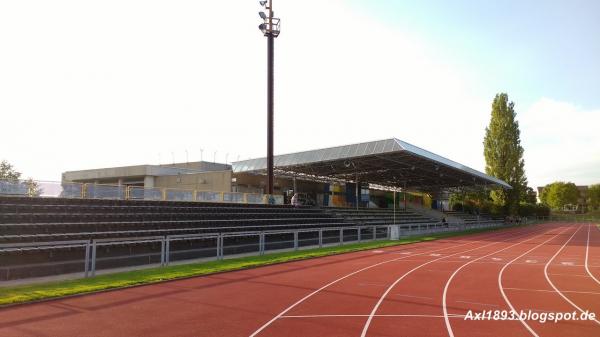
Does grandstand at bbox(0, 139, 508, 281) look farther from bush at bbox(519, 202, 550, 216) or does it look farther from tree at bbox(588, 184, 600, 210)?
tree at bbox(588, 184, 600, 210)

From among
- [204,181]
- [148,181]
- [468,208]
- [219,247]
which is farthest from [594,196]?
[219,247]

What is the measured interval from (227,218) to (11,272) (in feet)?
43.6

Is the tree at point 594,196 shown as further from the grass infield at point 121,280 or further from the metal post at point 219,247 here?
the metal post at point 219,247

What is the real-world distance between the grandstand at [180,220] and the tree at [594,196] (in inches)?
4226

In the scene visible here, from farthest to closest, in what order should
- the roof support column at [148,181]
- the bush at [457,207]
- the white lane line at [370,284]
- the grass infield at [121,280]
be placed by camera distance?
the bush at [457,207] < the roof support column at [148,181] < the white lane line at [370,284] < the grass infield at [121,280]

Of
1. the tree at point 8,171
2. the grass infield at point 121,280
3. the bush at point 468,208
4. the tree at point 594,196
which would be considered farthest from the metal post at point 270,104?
the tree at point 594,196

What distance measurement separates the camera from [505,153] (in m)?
64.9

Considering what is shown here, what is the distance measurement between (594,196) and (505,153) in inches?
3404

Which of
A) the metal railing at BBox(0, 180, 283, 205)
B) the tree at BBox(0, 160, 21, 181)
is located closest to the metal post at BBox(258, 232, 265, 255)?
the metal railing at BBox(0, 180, 283, 205)

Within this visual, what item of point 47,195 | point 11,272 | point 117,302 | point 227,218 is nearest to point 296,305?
point 117,302

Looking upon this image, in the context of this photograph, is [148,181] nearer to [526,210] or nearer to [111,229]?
[111,229]

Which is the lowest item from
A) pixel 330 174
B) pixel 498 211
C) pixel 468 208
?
pixel 498 211

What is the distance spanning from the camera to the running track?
7352mm

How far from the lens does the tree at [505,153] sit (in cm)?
6494
